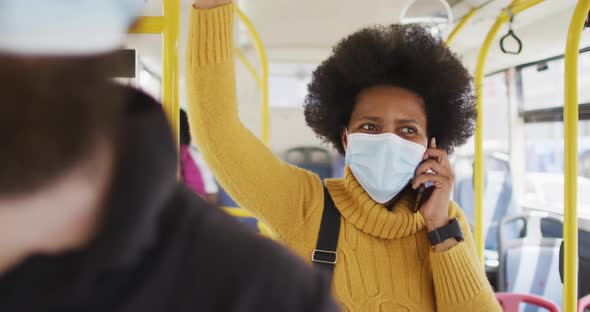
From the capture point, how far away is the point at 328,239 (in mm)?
1050

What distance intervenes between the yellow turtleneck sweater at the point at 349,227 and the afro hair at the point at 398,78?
0.35 meters

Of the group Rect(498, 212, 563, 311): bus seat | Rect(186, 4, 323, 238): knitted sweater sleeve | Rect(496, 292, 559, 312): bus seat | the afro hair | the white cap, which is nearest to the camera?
the white cap

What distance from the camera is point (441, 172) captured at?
3.83ft

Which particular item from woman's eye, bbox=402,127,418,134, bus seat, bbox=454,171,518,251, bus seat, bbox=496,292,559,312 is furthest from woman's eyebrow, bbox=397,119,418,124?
bus seat, bbox=454,171,518,251

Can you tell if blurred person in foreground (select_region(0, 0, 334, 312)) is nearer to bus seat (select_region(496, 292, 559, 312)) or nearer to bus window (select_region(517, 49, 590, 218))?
bus seat (select_region(496, 292, 559, 312))

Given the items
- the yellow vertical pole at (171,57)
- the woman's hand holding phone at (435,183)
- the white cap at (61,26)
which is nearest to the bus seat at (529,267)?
the woman's hand holding phone at (435,183)

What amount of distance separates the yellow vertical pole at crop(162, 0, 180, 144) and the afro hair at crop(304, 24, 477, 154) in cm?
51

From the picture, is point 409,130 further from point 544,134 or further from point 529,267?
point 544,134

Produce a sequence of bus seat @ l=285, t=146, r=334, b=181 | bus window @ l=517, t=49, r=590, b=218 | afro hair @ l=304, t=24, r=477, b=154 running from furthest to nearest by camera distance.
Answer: bus seat @ l=285, t=146, r=334, b=181
bus window @ l=517, t=49, r=590, b=218
afro hair @ l=304, t=24, r=477, b=154

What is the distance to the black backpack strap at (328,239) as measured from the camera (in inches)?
40.1

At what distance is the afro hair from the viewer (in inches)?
50.1

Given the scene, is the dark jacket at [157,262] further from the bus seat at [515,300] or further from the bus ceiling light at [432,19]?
the bus seat at [515,300]

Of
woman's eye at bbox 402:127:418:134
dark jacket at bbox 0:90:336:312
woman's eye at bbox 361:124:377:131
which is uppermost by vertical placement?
woman's eye at bbox 361:124:377:131

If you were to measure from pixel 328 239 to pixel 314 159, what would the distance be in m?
5.44
